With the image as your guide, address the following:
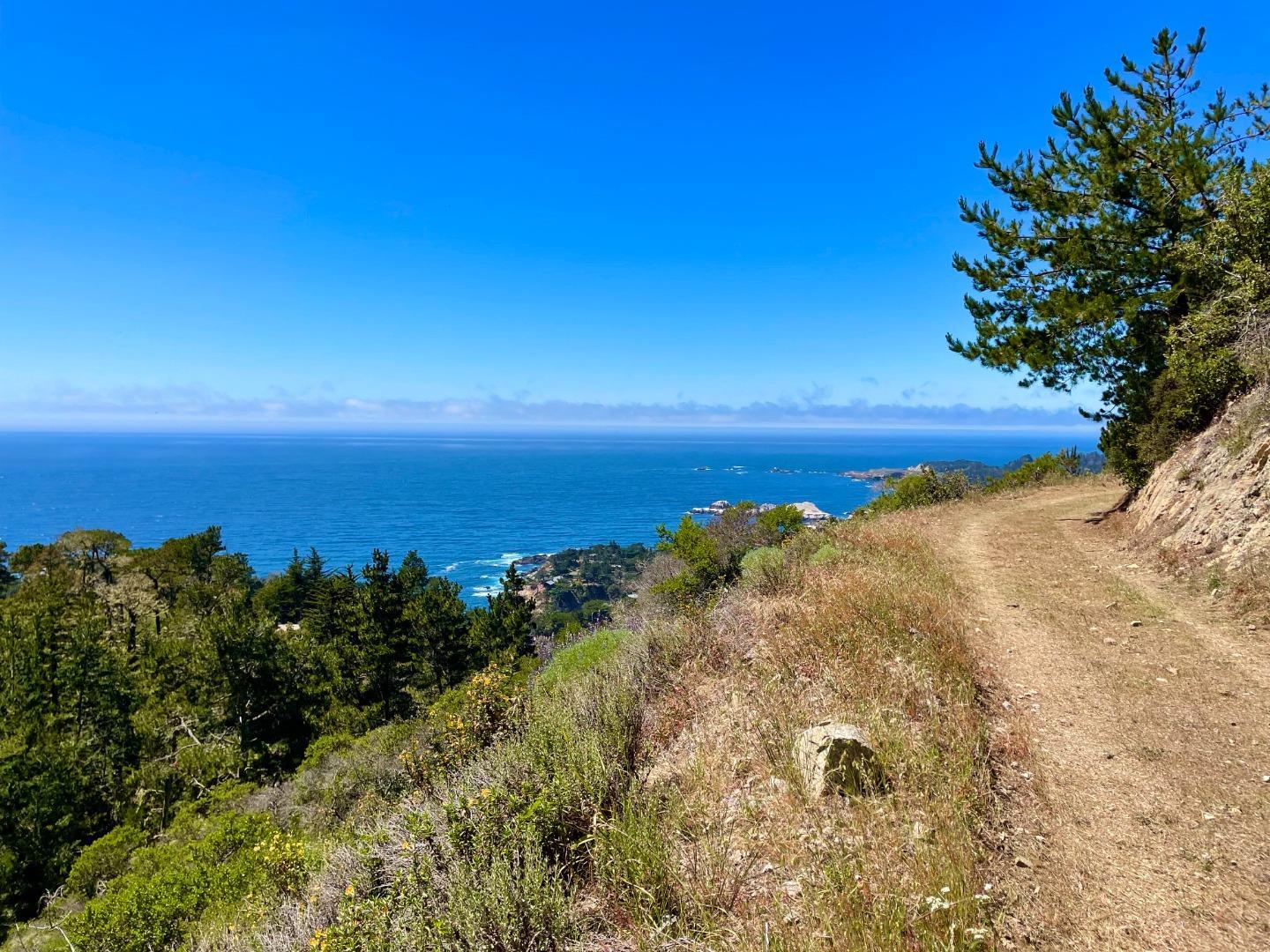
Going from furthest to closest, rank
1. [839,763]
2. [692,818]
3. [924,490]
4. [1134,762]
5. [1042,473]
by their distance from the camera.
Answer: [1042,473], [924,490], [1134,762], [839,763], [692,818]

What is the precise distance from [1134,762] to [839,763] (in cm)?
252

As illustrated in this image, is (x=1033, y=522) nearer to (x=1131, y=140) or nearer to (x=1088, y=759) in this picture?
(x=1131, y=140)

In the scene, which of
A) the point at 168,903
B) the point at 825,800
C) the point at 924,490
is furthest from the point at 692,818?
the point at 924,490

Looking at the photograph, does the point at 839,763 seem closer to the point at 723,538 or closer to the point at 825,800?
the point at 825,800

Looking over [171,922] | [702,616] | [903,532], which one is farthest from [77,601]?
[903,532]

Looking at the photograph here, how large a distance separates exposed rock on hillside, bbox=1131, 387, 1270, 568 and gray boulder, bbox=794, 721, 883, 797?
797cm

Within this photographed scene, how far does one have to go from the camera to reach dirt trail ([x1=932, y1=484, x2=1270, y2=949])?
304 cm

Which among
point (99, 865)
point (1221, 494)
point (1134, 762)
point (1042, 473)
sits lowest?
point (99, 865)

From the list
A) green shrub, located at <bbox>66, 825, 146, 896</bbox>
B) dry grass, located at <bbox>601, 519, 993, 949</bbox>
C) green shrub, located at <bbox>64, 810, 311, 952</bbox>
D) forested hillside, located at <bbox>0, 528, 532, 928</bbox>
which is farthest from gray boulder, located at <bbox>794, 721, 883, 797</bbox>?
green shrub, located at <bbox>66, 825, 146, 896</bbox>

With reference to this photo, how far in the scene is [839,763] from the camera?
400 cm

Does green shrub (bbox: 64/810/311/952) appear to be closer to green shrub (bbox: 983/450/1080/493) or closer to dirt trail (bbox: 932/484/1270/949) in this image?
dirt trail (bbox: 932/484/1270/949)

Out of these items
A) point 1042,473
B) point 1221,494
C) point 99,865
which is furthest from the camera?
point 1042,473

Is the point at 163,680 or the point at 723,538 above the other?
the point at 723,538

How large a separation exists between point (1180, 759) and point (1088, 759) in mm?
676
